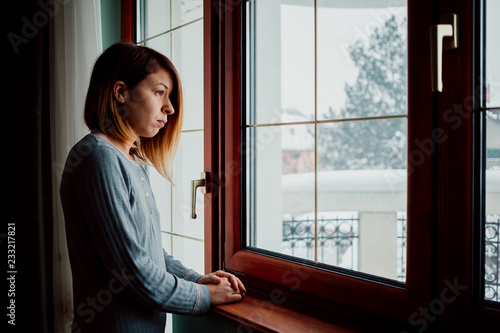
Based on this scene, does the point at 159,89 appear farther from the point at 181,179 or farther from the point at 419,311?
the point at 419,311

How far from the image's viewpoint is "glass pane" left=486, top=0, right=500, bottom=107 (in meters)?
0.78

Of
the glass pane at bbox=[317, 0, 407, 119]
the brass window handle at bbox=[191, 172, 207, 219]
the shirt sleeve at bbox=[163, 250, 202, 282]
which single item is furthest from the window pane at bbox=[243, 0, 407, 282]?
the shirt sleeve at bbox=[163, 250, 202, 282]

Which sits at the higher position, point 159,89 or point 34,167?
point 159,89

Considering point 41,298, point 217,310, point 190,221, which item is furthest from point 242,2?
point 41,298

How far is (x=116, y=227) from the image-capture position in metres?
0.83

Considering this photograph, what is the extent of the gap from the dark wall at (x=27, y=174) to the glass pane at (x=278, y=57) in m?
1.02

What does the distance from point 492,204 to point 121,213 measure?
0.82 m

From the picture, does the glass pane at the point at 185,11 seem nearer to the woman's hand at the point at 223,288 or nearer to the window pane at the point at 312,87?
the window pane at the point at 312,87

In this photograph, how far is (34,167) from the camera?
1.69m

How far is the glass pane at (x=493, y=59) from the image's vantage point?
2.56ft

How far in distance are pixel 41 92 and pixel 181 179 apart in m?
0.77

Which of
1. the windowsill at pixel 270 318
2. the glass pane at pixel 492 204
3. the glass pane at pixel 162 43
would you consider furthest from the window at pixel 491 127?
the glass pane at pixel 162 43

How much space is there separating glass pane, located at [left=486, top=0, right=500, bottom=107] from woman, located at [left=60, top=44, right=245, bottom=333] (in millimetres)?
765

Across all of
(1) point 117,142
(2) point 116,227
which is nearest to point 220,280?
(2) point 116,227
